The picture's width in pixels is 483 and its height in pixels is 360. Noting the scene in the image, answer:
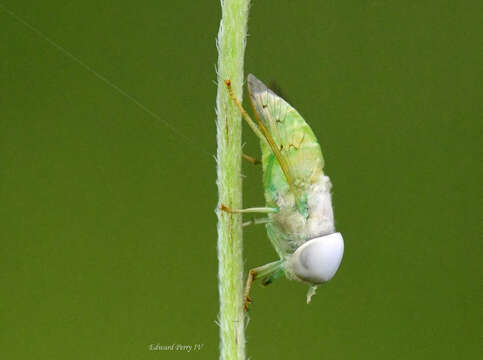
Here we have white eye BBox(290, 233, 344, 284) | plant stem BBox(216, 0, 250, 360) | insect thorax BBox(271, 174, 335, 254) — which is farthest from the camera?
insect thorax BBox(271, 174, 335, 254)

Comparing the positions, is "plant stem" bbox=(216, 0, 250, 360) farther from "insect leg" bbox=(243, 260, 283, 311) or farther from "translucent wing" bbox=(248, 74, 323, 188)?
"translucent wing" bbox=(248, 74, 323, 188)

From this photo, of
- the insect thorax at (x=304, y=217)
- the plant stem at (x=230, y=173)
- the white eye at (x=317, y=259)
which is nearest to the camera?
the plant stem at (x=230, y=173)

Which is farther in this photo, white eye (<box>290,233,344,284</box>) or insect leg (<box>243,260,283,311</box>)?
insect leg (<box>243,260,283,311</box>)

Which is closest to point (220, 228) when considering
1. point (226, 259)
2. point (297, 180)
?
point (226, 259)

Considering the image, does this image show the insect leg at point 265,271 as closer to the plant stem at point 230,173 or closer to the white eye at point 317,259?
the white eye at point 317,259

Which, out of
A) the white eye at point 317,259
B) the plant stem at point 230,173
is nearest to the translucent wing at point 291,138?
the white eye at point 317,259

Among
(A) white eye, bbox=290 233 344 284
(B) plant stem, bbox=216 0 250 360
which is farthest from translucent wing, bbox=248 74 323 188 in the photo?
(B) plant stem, bbox=216 0 250 360

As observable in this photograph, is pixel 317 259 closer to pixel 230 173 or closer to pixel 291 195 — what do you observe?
pixel 291 195
